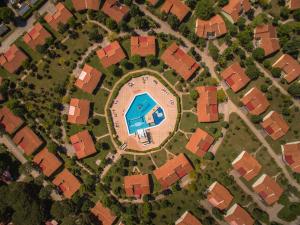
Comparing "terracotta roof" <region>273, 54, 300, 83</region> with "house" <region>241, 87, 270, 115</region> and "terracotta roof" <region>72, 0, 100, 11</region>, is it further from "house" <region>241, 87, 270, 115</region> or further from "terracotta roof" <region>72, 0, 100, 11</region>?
"terracotta roof" <region>72, 0, 100, 11</region>

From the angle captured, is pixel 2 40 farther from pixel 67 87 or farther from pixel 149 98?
pixel 149 98

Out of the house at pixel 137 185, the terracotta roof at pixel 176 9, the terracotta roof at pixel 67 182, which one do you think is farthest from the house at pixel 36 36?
the house at pixel 137 185

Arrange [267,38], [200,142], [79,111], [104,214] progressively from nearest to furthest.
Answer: [200,142]
[267,38]
[104,214]
[79,111]

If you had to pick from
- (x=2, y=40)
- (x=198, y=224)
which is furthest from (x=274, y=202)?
(x=2, y=40)

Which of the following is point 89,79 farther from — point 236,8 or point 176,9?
point 236,8

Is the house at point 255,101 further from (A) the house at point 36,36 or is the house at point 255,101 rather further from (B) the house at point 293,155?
(A) the house at point 36,36

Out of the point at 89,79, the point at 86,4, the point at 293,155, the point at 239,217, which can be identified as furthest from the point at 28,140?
the point at 293,155
